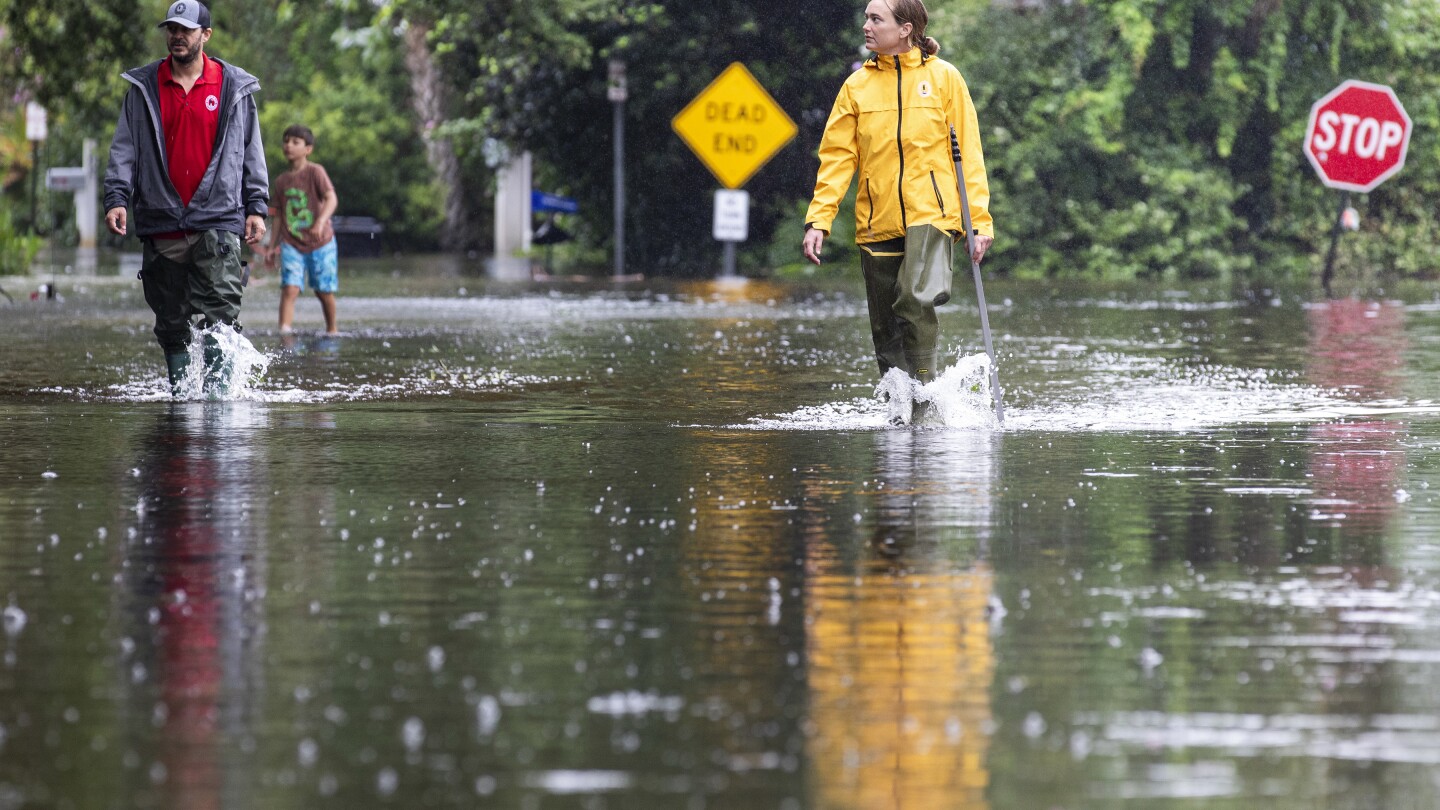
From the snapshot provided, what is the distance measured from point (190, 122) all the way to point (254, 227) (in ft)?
1.87

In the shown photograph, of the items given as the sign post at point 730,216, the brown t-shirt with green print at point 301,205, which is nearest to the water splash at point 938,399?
the brown t-shirt with green print at point 301,205

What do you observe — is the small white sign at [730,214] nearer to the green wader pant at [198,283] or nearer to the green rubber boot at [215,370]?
the green rubber boot at [215,370]

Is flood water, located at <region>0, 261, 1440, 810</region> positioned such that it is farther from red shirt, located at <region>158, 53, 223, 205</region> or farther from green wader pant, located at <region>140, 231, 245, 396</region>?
red shirt, located at <region>158, 53, 223, 205</region>

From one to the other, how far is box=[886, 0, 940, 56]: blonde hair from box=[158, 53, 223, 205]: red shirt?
3299 millimetres

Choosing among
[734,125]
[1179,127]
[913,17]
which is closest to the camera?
[913,17]

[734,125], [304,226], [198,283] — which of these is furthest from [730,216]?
[198,283]

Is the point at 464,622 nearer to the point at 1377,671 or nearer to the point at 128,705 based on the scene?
the point at 128,705

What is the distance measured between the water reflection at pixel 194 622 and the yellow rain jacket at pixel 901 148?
9.49 feet

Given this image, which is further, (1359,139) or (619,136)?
(619,136)

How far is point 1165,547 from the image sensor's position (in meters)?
7.44

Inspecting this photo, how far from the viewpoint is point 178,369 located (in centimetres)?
1238

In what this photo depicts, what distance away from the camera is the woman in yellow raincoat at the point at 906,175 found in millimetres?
10844

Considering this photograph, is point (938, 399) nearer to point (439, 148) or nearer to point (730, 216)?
point (730, 216)

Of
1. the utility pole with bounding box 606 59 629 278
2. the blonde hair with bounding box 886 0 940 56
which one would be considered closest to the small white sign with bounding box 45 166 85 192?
the utility pole with bounding box 606 59 629 278
